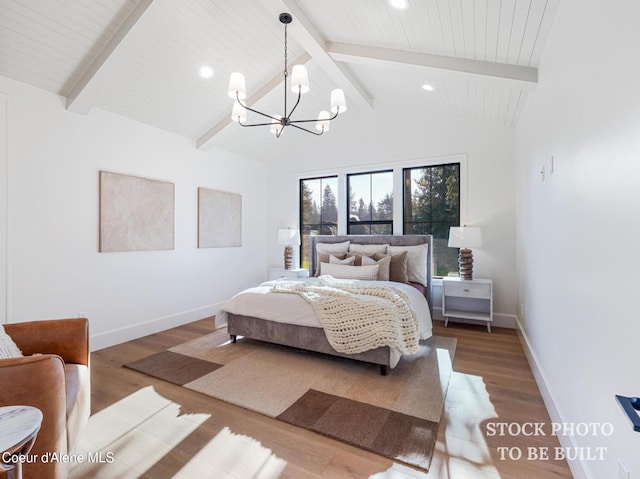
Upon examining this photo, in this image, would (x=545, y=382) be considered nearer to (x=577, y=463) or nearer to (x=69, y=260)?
(x=577, y=463)

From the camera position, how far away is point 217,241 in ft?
16.0

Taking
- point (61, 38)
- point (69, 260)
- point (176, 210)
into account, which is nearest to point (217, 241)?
point (176, 210)

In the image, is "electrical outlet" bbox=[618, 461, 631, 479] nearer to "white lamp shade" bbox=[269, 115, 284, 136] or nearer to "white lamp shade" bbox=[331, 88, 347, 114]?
"white lamp shade" bbox=[331, 88, 347, 114]

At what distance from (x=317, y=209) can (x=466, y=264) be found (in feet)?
8.79

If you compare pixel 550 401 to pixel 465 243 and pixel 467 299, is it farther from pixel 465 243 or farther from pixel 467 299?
pixel 467 299

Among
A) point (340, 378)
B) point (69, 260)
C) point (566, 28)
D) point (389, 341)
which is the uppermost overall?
point (566, 28)

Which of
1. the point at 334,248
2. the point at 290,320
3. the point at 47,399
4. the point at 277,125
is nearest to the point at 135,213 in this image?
the point at 277,125

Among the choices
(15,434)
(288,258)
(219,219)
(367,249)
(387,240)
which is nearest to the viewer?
(15,434)

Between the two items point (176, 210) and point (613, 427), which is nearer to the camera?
point (613, 427)

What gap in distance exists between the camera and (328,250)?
466cm

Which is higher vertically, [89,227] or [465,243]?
[89,227]

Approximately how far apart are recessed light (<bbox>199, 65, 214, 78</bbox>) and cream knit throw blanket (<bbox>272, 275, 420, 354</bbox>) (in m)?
2.69

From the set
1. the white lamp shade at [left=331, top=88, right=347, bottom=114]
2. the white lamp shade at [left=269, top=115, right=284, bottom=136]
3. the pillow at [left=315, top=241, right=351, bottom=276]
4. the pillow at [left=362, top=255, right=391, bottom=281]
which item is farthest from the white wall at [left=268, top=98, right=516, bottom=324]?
the white lamp shade at [left=331, top=88, right=347, bottom=114]

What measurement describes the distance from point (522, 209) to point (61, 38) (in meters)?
4.82
